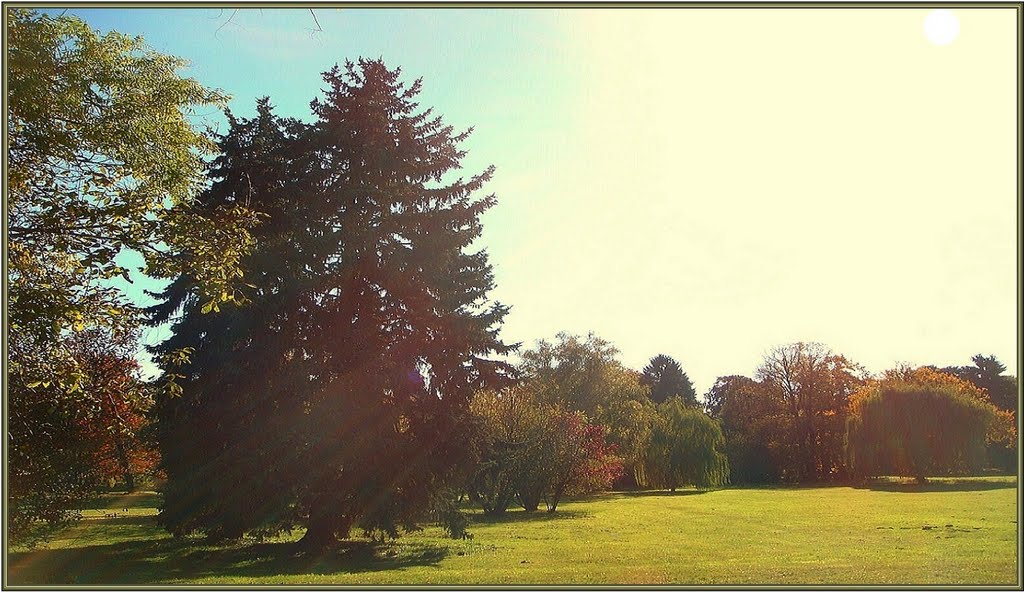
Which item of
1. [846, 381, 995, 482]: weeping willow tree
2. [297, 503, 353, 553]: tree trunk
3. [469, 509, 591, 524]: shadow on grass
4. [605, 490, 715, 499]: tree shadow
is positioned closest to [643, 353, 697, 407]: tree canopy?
[605, 490, 715, 499]: tree shadow

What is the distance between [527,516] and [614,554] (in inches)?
521

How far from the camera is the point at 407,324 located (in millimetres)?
17062

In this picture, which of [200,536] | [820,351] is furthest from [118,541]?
[820,351]

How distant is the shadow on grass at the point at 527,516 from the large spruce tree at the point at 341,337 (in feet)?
32.4

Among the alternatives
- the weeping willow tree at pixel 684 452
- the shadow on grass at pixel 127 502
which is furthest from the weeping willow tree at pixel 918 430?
the shadow on grass at pixel 127 502

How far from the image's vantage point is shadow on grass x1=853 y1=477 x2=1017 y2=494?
107 feet

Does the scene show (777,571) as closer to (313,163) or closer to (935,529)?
(935,529)

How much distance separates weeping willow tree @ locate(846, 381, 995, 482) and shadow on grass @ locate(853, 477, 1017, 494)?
1.91ft

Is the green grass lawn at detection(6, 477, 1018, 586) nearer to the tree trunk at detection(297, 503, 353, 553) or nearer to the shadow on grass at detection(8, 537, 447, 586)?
the shadow on grass at detection(8, 537, 447, 586)

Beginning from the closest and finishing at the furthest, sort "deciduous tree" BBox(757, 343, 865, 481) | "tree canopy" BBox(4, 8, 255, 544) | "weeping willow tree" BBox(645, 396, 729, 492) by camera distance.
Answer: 1. "tree canopy" BBox(4, 8, 255, 544)
2. "weeping willow tree" BBox(645, 396, 729, 492)
3. "deciduous tree" BBox(757, 343, 865, 481)

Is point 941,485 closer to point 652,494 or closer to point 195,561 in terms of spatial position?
point 652,494

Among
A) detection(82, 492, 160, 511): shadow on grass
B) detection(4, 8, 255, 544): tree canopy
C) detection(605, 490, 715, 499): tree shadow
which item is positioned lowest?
detection(605, 490, 715, 499): tree shadow

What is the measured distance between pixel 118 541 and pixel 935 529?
21.8 meters

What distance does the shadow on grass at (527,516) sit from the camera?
26163mm
